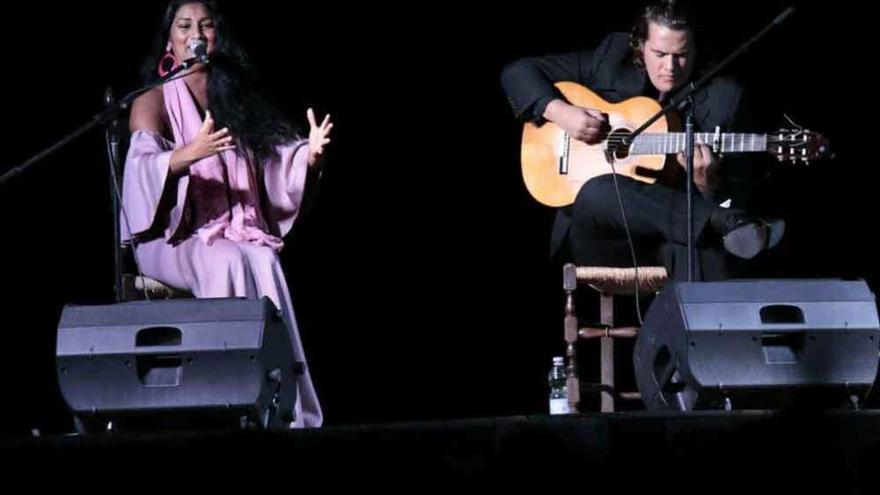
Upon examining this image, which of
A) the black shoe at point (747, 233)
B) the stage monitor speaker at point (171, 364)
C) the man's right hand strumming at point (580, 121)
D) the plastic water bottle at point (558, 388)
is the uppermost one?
the man's right hand strumming at point (580, 121)

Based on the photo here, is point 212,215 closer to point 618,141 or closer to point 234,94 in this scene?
point 234,94

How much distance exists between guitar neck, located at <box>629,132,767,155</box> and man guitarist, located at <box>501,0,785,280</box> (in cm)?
4

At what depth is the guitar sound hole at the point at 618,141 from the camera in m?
5.11

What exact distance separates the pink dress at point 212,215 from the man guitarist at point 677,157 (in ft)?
2.62

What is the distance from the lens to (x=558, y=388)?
5.24m

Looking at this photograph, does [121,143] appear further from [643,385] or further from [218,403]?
[643,385]

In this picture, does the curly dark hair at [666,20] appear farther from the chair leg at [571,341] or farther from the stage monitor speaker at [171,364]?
the stage monitor speaker at [171,364]

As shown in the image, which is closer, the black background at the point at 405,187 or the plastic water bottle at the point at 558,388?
the plastic water bottle at the point at 558,388

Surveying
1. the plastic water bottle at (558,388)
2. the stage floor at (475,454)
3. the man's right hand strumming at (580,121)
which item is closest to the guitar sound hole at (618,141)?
the man's right hand strumming at (580,121)

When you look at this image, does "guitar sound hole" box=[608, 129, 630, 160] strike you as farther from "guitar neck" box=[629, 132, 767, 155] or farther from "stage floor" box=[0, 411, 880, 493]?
"stage floor" box=[0, 411, 880, 493]

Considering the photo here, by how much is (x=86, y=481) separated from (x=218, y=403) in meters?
0.81

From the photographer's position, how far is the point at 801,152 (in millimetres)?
4836

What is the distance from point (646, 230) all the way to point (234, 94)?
1232 mm

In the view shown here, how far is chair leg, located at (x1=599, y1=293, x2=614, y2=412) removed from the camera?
16.9 ft
